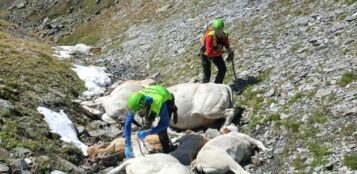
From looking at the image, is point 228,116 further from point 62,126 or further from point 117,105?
point 62,126

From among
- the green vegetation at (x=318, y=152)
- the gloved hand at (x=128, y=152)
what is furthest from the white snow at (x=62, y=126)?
the green vegetation at (x=318, y=152)

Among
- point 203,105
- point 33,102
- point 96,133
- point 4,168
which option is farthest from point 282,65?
point 4,168

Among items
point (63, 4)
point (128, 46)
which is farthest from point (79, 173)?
point (63, 4)

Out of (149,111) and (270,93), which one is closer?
(149,111)

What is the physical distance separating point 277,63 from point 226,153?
6.27 metres

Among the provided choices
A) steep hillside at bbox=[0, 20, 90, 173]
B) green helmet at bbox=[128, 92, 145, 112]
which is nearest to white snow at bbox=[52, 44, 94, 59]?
steep hillside at bbox=[0, 20, 90, 173]

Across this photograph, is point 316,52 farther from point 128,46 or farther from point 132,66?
point 128,46

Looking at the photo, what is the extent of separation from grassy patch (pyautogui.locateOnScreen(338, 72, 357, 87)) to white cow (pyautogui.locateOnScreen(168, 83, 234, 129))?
113 inches

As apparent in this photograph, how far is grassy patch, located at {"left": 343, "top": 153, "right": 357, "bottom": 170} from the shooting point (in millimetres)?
9234

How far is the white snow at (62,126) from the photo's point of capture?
13.2 m

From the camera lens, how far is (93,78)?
21.3 metres

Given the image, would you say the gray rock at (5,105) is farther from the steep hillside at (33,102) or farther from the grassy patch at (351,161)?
the grassy patch at (351,161)

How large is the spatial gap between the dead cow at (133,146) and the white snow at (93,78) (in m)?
6.63

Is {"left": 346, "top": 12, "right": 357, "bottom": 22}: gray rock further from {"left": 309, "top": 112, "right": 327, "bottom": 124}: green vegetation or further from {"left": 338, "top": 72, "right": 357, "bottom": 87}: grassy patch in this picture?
{"left": 309, "top": 112, "right": 327, "bottom": 124}: green vegetation
